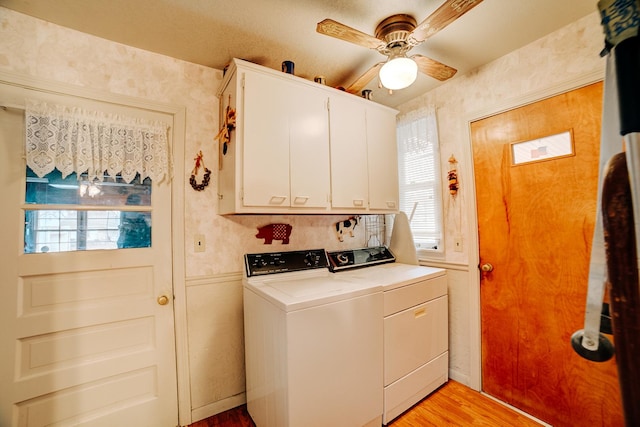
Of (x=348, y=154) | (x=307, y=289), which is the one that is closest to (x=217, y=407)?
(x=307, y=289)

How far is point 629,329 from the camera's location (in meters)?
0.38

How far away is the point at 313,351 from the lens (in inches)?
54.6

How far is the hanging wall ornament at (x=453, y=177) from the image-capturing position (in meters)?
2.22

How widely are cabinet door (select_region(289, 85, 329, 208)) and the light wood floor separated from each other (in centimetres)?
155

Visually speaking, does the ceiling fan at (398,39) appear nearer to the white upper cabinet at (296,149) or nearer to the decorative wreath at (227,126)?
the white upper cabinet at (296,149)

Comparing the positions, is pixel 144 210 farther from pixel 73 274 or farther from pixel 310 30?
pixel 310 30

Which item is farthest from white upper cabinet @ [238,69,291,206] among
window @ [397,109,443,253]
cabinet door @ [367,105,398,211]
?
window @ [397,109,443,253]

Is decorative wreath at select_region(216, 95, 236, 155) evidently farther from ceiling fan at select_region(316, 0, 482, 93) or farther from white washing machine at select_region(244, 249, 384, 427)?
white washing machine at select_region(244, 249, 384, 427)

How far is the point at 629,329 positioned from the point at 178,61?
2411mm

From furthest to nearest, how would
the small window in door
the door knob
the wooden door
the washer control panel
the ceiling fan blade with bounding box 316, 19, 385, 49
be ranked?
the door knob < the washer control panel < the wooden door < the small window in door < the ceiling fan blade with bounding box 316, 19, 385, 49

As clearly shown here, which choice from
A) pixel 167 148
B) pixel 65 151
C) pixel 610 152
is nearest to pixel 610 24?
pixel 610 152

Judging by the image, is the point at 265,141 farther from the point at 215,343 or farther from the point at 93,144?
the point at 215,343

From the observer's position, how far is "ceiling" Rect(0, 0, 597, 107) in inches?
55.7

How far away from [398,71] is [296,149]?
0.78 meters
